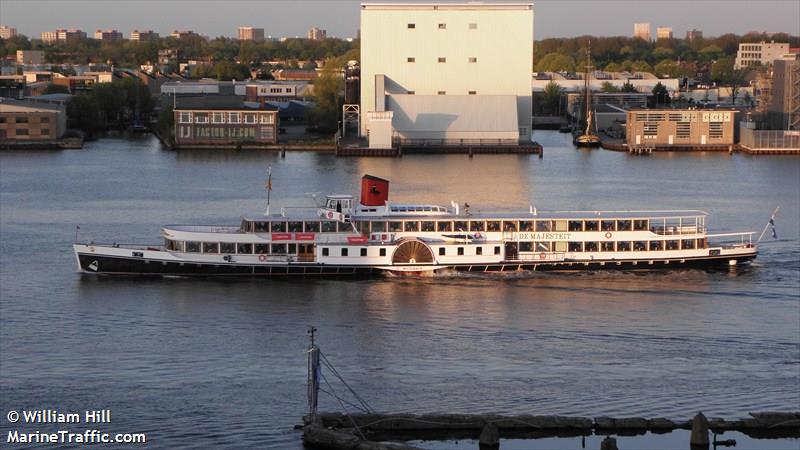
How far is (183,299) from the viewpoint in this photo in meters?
11.6

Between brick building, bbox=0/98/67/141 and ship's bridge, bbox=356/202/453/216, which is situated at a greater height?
brick building, bbox=0/98/67/141

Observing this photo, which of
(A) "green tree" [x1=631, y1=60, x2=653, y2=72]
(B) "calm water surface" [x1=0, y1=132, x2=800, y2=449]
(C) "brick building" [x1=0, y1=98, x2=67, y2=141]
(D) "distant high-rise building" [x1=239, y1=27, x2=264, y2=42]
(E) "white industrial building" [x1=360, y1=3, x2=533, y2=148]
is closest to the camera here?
(B) "calm water surface" [x1=0, y1=132, x2=800, y2=449]

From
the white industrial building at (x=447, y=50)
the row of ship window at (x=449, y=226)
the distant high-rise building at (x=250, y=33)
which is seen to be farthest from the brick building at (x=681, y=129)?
the distant high-rise building at (x=250, y=33)

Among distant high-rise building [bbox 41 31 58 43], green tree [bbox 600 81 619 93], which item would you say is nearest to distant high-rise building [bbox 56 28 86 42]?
distant high-rise building [bbox 41 31 58 43]

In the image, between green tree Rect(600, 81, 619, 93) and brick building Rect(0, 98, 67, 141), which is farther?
green tree Rect(600, 81, 619, 93)

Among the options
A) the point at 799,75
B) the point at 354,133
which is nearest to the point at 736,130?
the point at 799,75

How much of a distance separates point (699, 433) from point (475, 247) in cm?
519

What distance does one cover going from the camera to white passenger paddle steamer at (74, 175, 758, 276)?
41.2 feet

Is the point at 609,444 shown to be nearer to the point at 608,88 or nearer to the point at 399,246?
the point at 399,246

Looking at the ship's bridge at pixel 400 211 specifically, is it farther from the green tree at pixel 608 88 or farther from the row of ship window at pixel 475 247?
the green tree at pixel 608 88

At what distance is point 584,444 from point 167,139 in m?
20.7

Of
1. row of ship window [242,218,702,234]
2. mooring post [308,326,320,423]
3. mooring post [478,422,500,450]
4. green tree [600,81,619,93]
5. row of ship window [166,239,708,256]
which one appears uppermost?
green tree [600,81,619,93]

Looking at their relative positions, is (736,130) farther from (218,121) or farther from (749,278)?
(749,278)

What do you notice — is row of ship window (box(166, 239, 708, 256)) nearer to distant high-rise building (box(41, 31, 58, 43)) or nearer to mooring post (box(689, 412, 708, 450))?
mooring post (box(689, 412, 708, 450))
